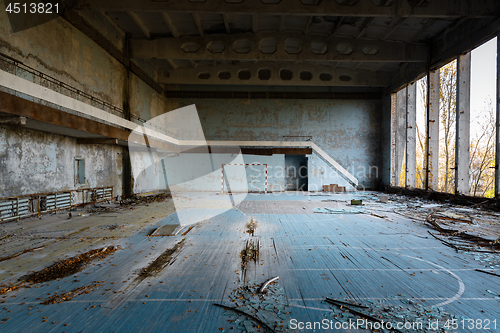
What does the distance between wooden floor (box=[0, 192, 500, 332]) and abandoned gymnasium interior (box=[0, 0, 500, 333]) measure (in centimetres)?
3

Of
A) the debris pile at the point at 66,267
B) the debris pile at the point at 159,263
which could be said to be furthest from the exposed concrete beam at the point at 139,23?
the debris pile at the point at 159,263

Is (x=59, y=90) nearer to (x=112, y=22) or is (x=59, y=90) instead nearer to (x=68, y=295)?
(x=112, y=22)

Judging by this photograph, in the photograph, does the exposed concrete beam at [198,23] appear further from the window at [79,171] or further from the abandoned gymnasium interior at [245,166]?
the window at [79,171]

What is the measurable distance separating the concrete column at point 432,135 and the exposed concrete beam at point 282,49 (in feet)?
6.83

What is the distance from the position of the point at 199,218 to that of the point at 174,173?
1089 centimetres

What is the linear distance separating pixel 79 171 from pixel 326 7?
12.1 metres

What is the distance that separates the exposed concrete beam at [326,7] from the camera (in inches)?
387

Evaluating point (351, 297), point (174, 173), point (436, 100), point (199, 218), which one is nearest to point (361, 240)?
point (351, 297)

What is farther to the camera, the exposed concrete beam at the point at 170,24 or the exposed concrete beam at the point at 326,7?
the exposed concrete beam at the point at 170,24

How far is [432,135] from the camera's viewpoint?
519 inches

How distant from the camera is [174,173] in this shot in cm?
1855

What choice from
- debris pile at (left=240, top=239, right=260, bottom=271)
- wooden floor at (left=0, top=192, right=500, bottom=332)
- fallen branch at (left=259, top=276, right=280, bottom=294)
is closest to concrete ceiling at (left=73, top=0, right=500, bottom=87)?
wooden floor at (left=0, top=192, right=500, bottom=332)

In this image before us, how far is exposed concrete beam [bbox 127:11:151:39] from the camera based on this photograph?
11.6m

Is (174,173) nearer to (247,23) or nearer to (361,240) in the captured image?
(247,23)
